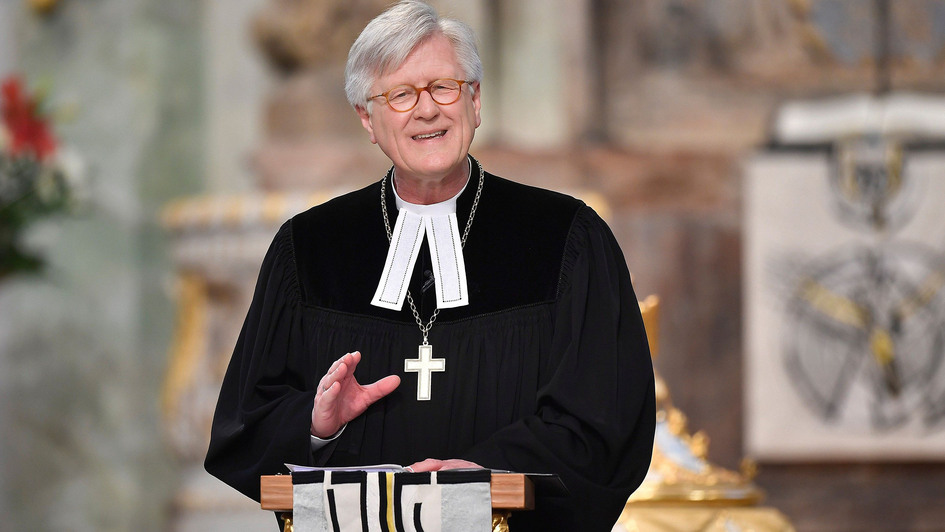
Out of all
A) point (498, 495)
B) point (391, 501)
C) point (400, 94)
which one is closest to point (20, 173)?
point (400, 94)

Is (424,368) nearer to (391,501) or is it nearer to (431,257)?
(431,257)

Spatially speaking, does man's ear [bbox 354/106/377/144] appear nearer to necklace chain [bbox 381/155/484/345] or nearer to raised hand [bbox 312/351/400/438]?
necklace chain [bbox 381/155/484/345]

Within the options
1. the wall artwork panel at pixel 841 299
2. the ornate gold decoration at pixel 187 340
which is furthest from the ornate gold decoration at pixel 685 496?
the ornate gold decoration at pixel 187 340

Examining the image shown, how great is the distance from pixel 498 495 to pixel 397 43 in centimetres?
97

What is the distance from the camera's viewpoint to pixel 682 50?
8.05 metres

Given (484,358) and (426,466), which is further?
(484,358)

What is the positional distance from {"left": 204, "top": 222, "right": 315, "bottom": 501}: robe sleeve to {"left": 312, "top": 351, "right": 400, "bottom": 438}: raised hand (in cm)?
4

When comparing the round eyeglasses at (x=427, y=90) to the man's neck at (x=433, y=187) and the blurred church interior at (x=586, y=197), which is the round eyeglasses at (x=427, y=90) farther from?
the blurred church interior at (x=586, y=197)

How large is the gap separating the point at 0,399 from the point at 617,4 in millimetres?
3793

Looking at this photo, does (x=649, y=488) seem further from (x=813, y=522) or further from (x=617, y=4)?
(x=617, y=4)

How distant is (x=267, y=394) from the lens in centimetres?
324

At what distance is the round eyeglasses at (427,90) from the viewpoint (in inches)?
124

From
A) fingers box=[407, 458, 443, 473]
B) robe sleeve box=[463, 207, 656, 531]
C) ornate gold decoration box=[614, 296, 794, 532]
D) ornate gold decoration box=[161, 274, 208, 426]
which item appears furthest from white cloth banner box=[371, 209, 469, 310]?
ornate gold decoration box=[161, 274, 208, 426]

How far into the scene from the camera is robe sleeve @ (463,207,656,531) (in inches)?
118
